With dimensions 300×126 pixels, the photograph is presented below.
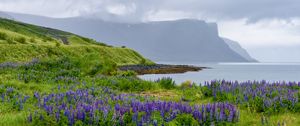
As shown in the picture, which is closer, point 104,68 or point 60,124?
point 60,124

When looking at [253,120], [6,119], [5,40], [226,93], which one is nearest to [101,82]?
[226,93]

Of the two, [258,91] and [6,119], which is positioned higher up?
[258,91]

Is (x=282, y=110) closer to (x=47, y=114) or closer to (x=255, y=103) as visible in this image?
(x=255, y=103)

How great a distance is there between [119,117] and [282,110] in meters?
3.72

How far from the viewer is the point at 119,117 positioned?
5.90 metres

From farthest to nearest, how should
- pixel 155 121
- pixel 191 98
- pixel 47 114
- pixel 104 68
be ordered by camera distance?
pixel 104 68, pixel 191 98, pixel 47 114, pixel 155 121

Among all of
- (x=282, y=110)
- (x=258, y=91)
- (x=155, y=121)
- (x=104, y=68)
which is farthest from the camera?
(x=104, y=68)

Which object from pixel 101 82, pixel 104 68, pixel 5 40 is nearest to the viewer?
pixel 101 82

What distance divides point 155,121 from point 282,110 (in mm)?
3591

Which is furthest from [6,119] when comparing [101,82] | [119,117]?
[101,82]

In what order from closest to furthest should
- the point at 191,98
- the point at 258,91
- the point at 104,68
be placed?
the point at 258,91 → the point at 191,98 → the point at 104,68

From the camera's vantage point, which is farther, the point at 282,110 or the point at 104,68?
the point at 104,68

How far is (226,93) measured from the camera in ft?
30.7

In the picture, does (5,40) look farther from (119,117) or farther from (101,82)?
(119,117)
